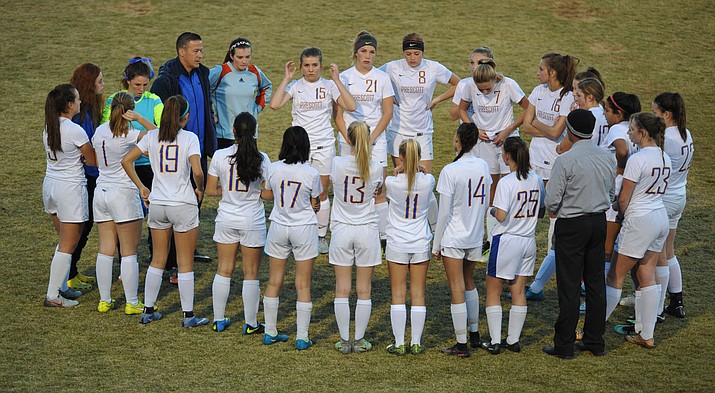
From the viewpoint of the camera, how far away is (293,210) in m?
7.83

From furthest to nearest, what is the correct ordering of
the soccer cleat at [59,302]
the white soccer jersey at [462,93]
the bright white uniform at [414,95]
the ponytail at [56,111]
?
1. the bright white uniform at [414,95]
2. the white soccer jersey at [462,93]
3. the soccer cleat at [59,302]
4. the ponytail at [56,111]

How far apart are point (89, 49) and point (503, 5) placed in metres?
9.40

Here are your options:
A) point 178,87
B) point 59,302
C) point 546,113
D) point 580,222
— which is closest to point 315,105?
point 178,87

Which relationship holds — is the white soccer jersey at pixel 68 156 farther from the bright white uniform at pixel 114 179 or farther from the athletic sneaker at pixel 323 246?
the athletic sneaker at pixel 323 246

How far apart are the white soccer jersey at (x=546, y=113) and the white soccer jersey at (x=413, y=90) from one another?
4.74 feet

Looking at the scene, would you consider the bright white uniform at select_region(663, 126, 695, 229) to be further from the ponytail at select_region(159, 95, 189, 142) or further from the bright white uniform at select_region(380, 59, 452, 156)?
the ponytail at select_region(159, 95, 189, 142)

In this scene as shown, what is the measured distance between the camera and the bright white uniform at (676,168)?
8.49m

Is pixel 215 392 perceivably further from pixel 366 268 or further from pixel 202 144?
pixel 202 144

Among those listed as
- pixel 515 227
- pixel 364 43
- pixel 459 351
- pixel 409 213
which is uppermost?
pixel 364 43

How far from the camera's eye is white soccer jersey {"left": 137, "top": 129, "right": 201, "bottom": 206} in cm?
820

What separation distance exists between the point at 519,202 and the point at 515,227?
23 cm

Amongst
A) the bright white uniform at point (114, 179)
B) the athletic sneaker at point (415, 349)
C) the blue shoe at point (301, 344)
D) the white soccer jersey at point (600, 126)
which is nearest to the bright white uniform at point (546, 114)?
the white soccer jersey at point (600, 126)

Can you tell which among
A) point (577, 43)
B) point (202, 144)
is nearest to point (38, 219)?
point (202, 144)

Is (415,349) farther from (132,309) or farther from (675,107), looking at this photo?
(675,107)
